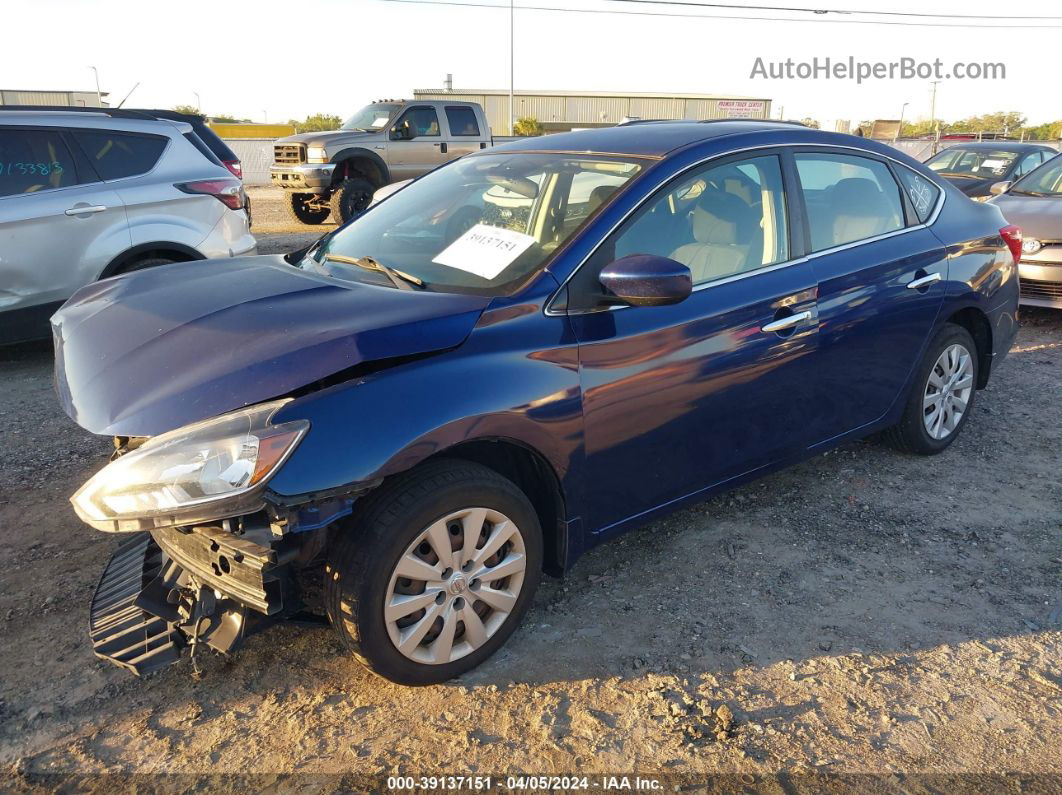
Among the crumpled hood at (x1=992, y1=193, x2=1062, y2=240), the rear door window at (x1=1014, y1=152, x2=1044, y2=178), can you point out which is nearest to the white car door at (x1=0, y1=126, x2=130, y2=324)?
the crumpled hood at (x1=992, y1=193, x2=1062, y2=240)

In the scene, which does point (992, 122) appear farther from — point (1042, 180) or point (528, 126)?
point (1042, 180)

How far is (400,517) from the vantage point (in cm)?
234

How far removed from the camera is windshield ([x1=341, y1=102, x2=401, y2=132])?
14.4m

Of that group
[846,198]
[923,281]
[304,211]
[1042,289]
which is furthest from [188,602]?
[304,211]

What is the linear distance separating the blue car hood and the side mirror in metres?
0.44

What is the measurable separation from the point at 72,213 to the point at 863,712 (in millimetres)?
5802

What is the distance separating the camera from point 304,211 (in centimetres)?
1434

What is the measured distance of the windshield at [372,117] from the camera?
1440 centimetres

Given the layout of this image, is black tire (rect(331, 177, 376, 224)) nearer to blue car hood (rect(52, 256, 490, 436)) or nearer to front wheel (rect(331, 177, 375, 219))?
front wheel (rect(331, 177, 375, 219))

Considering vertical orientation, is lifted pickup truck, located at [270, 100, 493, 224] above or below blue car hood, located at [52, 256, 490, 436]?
above

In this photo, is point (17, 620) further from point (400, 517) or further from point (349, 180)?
point (349, 180)

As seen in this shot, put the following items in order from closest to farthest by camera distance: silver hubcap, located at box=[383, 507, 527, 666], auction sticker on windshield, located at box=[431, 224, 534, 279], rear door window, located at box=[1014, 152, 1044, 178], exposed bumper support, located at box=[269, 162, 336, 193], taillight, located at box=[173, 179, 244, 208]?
silver hubcap, located at box=[383, 507, 527, 666]
auction sticker on windshield, located at box=[431, 224, 534, 279]
taillight, located at box=[173, 179, 244, 208]
rear door window, located at box=[1014, 152, 1044, 178]
exposed bumper support, located at box=[269, 162, 336, 193]

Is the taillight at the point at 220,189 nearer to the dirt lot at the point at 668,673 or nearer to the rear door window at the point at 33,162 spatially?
the rear door window at the point at 33,162

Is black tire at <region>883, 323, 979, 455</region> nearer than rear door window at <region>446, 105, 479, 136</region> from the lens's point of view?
Yes
